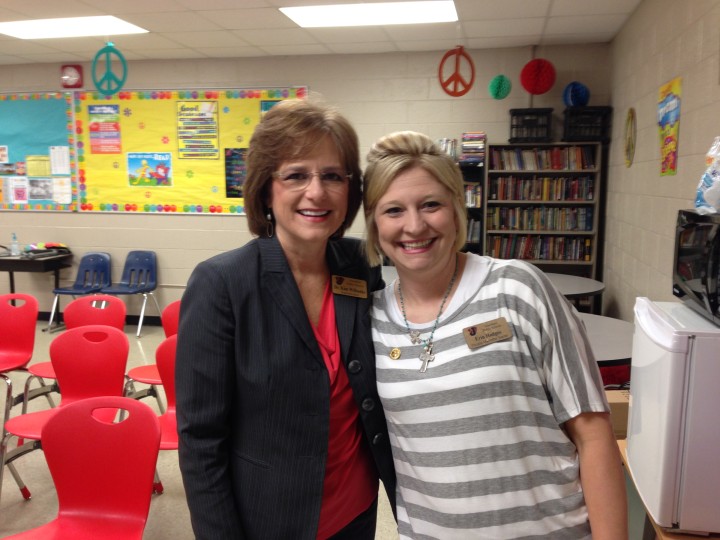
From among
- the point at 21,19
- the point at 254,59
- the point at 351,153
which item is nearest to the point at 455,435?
the point at 351,153

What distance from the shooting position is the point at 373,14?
14.1ft

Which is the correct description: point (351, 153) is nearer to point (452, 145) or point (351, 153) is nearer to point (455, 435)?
point (455, 435)

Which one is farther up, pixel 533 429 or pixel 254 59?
pixel 254 59

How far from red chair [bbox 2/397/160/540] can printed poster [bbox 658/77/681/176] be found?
2.92 m

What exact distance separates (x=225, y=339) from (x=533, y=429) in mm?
613

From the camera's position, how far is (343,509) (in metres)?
1.28

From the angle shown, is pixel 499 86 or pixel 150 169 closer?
pixel 499 86

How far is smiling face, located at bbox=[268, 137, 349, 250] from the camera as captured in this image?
1.20 m

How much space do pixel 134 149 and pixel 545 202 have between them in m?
4.22

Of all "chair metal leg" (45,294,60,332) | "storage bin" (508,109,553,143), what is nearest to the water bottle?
"chair metal leg" (45,294,60,332)

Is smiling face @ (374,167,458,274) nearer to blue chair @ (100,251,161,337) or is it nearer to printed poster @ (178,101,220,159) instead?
printed poster @ (178,101,220,159)

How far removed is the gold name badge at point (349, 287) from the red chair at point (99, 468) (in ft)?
3.02

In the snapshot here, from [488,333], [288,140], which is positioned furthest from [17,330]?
[488,333]

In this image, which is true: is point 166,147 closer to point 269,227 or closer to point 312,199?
point 269,227
